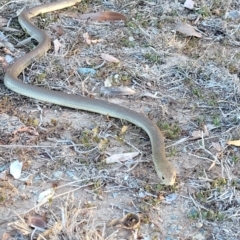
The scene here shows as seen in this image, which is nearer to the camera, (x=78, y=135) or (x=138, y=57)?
(x=78, y=135)

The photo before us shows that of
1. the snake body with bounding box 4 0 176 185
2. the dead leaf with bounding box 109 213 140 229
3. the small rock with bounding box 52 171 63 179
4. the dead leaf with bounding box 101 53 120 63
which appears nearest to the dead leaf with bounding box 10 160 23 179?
the small rock with bounding box 52 171 63 179

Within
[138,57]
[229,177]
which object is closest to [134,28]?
[138,57]

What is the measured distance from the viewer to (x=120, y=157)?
4461 mm

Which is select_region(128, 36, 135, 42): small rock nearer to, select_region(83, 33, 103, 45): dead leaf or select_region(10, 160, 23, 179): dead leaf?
select_region(83, 33, 103, 45): dead leaf

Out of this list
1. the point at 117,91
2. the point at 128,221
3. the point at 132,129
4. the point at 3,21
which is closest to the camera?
the point at 128,221

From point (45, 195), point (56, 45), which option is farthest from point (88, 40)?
point (45, 195)

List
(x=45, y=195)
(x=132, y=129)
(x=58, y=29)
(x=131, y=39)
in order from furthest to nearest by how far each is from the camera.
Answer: (x=58, y=29), (x=131, y=39), (x=132, y=129), (x=45, y=195)

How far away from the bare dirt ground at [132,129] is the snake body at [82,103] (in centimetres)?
7

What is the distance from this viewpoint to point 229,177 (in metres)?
4.33

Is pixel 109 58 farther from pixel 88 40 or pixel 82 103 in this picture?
pixel 82 103

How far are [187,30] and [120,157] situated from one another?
8.33 ft

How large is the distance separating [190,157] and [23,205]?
1461mm

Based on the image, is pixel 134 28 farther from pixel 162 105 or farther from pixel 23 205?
pixel 23 205

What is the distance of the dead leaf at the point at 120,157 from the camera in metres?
4.42
